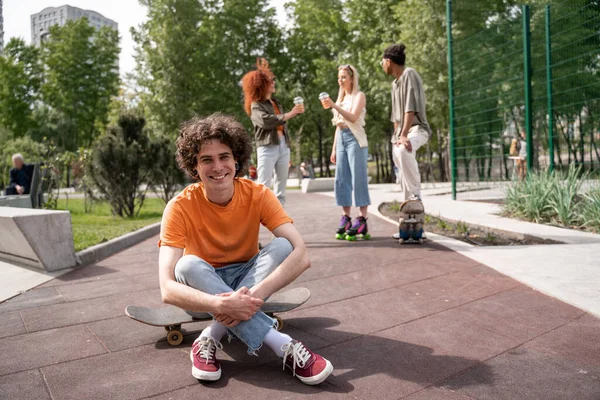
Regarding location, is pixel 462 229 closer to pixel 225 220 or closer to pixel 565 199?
pixel 565 199

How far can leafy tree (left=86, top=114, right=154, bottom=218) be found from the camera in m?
10.6

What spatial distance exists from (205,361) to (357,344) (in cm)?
89

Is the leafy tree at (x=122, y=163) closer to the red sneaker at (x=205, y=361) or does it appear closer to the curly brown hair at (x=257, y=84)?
the curly brown hair at (x=257, y=84)

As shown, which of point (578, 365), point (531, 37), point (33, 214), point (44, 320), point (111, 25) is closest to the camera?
point (578, 365)

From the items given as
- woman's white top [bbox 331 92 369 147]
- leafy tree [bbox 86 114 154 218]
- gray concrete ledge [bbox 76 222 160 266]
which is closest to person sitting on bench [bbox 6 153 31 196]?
leafy tree [bbox 86 114 154 218]

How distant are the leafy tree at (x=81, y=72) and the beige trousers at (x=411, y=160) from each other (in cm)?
3905

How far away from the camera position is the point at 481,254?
5176 millimetres

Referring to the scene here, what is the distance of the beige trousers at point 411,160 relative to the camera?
5828 mm

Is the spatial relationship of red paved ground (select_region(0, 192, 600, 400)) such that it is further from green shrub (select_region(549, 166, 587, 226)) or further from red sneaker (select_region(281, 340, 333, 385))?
green shrub (select_region(549, 166, 587, 226))

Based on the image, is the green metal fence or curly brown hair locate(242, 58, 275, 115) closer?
curly brown hair locate(242, 58, 275, 115)

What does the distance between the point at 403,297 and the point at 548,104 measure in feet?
20.5

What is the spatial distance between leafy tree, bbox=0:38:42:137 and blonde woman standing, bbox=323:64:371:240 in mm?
40226

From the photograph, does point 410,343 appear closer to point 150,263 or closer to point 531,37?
point 150,263

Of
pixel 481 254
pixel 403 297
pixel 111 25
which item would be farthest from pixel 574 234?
pixel 111 25
